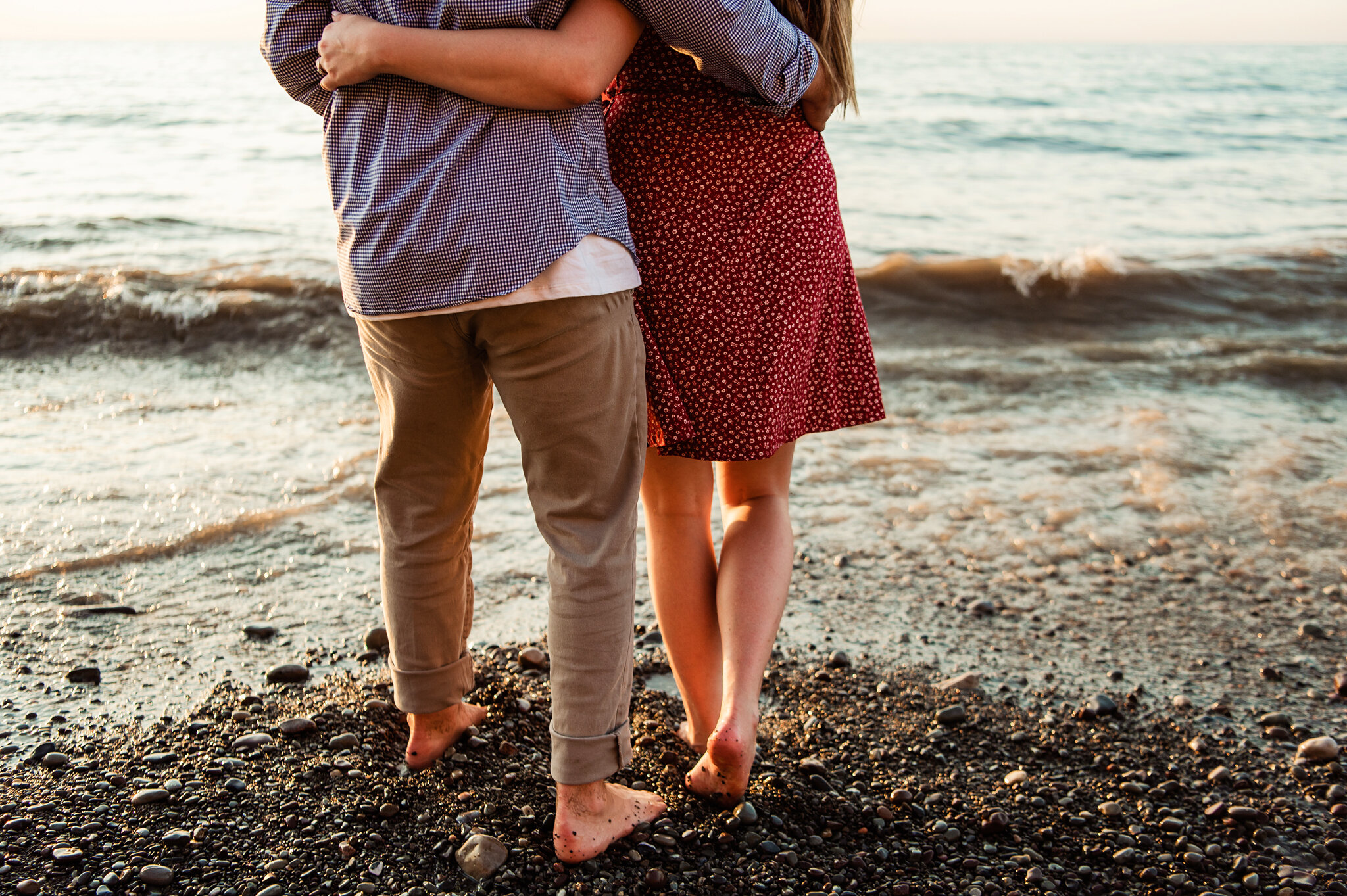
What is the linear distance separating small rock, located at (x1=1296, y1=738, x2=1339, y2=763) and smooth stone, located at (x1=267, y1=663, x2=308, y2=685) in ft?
7.85

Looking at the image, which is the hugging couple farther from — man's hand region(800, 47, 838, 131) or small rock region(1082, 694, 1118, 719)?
small rock region(1082, 694, 1118, 719)

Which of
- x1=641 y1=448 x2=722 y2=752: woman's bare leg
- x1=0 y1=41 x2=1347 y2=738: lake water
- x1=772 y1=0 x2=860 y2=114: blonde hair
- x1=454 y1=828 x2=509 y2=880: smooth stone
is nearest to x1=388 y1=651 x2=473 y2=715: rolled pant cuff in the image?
x1=454 y1=828 x2=509 y2=880: smooth stone

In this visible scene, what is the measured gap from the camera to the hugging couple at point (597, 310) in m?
1.46

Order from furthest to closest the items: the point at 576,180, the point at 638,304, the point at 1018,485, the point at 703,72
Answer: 1. the point at 1018,485
2. the point at 638,304
3. the point at 703,72
4. the point at 576,180

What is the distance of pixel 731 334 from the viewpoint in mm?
1890

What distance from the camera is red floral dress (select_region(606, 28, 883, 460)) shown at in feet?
5.93

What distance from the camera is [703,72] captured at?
5.69 feet

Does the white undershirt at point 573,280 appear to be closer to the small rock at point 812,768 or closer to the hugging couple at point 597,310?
the hugging couple at point 597,310

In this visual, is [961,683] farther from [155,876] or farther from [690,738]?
[155,876]

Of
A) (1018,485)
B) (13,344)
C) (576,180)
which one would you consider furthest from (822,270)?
(13,344)

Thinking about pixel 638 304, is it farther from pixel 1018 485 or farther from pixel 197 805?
pixel 1018 485

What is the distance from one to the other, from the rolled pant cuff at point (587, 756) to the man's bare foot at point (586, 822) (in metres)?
0.03

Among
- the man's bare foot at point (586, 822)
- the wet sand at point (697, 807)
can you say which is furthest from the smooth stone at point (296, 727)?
the man's bare foot at point (586, 822)

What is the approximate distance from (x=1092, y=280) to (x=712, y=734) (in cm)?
685
